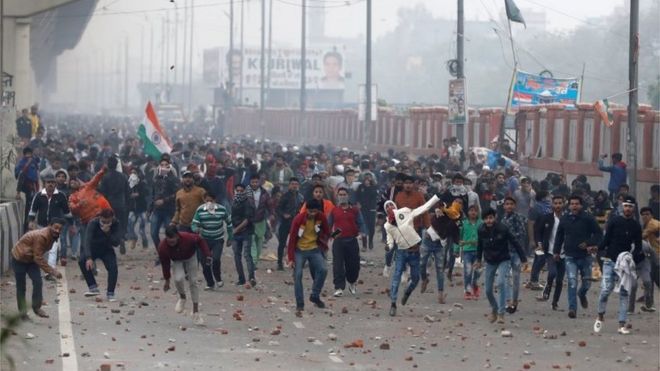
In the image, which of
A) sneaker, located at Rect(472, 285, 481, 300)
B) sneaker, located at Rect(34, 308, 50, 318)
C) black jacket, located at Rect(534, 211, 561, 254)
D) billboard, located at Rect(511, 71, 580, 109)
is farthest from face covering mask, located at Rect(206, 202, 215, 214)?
billboard, located at Rect(511, 71, 580, 109)

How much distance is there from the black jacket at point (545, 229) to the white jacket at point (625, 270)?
2.56 m

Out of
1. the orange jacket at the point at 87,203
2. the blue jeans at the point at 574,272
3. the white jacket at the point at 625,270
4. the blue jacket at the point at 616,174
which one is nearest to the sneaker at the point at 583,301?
Result: the blue jeans at the point at 574,272

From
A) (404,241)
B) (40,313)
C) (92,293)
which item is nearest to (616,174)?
(404,241)

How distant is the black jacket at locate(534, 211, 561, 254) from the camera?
17.8 m

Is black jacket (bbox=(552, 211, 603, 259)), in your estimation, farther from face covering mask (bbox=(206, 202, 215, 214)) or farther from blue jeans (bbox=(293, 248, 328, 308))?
face covering mask (bbox=(206, 202, 215, 214))

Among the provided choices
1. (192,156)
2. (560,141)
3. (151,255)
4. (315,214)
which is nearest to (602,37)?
(560,141)

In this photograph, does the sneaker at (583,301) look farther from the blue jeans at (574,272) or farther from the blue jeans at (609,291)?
the blue jeans at (609,291)

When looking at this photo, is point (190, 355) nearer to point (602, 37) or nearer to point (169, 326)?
point (169, 326)

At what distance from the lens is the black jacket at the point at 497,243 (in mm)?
15891

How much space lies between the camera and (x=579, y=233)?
1617 centimetres

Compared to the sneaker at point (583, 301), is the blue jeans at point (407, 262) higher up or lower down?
higher up

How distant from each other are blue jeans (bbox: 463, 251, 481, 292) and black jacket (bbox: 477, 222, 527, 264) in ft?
5.07

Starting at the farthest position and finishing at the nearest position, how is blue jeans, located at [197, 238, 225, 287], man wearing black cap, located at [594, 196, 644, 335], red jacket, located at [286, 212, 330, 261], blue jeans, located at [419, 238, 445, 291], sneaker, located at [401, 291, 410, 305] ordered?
1. blue jeans, located at [197, 238, 225, 287]
2. blue jeans, located at [419, 238, 445, 291]
3. sneaker, located at [401, 291, 410, 305]
4. red jacket, located at [286, 212, 330, 261]
5. man wearing black cap, located at [594, 196, 644, 335]

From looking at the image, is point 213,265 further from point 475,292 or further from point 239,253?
point 475,292
